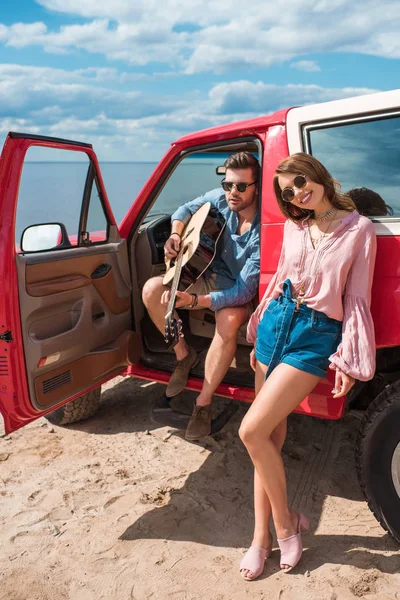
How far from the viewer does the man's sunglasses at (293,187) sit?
2311mm

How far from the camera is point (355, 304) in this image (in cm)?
228

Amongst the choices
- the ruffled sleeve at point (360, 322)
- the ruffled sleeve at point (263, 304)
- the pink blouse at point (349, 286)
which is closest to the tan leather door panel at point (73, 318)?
the ruffled sleeve at point (263, 304)

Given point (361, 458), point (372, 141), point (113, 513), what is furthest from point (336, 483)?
point (372, 141)

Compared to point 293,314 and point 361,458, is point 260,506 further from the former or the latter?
point 293,314

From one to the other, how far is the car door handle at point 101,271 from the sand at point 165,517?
1.10 metres

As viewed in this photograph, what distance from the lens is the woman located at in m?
2.28

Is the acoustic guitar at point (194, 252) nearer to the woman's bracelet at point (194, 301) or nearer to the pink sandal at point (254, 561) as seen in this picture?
the woman's bracelet at point (194, 301)

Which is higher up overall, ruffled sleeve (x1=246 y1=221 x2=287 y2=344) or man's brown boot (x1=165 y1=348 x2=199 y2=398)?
ruffled sleeve (x1=246 y1=221 x2=287 y2=344)

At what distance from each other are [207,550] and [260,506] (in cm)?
36

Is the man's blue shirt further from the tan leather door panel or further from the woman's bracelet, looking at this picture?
the tan leather door panel

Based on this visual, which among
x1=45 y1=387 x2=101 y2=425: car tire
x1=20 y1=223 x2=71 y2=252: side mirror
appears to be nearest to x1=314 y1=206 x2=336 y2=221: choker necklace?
x1=20 y1=223 x2=71 y2=252: side mirror

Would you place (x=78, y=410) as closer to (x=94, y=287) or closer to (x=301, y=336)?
(x=94, y=287)

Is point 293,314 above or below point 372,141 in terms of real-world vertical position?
below

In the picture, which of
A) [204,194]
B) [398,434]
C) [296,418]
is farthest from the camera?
[296,418]
